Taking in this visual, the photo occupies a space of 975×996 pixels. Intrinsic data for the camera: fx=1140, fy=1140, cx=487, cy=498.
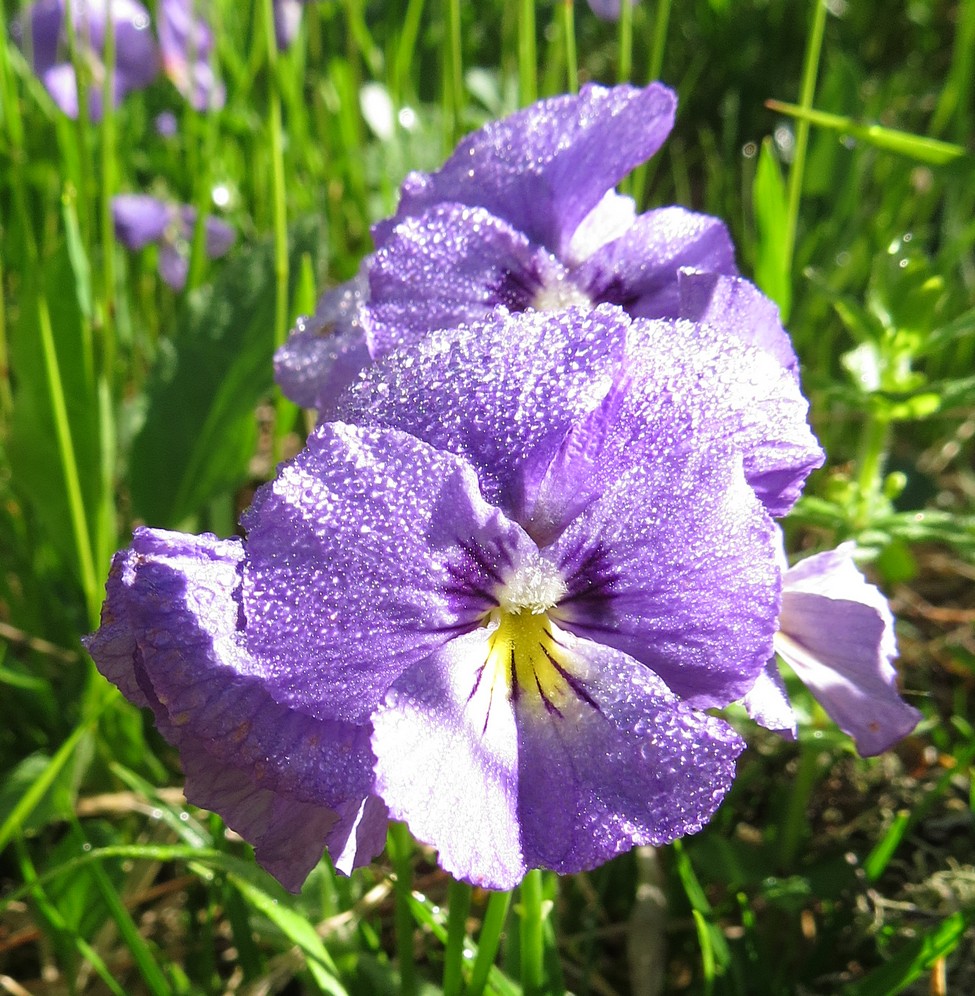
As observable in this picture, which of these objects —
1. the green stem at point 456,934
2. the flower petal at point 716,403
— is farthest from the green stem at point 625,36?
the green stem at point 456,934

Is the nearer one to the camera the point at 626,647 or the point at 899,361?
the point at 626,647

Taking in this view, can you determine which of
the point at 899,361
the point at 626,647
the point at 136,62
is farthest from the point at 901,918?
the point at 136,62

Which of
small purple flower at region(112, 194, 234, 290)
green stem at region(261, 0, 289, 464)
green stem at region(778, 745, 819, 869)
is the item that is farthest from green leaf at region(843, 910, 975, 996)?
small purple flower at region(112, 194, 234, 290)

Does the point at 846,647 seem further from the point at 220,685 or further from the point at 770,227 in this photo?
the point at 770,227

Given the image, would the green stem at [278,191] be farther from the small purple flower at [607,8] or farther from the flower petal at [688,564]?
the small purple flower at [607,8]

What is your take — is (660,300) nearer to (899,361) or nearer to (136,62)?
(899,361)

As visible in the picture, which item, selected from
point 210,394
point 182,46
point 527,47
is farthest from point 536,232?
point 182,46

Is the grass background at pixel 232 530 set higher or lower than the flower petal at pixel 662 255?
lower

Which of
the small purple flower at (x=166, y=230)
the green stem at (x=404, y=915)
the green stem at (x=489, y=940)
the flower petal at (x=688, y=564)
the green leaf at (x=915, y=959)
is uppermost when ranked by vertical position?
the flower petal at (x=688, y=564)
